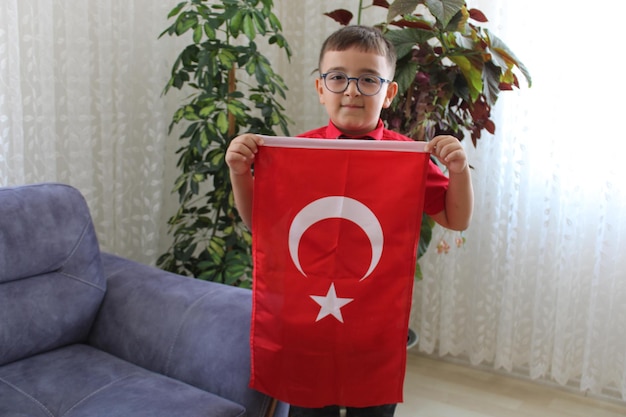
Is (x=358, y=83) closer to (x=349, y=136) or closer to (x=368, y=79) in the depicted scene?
(x=368, y=79)

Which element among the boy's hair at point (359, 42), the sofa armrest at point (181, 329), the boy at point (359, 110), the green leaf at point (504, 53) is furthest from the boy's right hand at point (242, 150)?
the green leaf at point (504, 53)

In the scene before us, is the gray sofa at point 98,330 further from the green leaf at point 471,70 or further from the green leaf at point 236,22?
the green leaf at point 471,70

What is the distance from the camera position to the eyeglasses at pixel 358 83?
4.60ft

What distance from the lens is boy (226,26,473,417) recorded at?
4.52 feet

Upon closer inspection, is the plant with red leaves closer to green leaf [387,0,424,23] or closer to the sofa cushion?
green leaf [387,0,424,23]

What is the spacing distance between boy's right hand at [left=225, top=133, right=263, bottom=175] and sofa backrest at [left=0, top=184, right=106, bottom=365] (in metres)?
0.74

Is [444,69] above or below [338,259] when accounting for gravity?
above

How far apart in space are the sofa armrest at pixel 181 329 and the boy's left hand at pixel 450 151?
0.69m

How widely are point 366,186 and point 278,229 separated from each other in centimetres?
21

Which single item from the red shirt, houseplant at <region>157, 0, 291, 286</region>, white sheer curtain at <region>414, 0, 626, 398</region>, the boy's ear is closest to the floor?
white sheer curtain at <region>414, 0, 626, 398</region>

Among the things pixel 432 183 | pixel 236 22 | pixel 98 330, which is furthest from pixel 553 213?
pixel 98 330

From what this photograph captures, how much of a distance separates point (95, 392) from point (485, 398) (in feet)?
5.19

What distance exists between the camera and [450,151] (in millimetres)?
1285

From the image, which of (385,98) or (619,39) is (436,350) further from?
(385,98)
